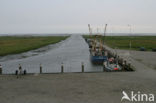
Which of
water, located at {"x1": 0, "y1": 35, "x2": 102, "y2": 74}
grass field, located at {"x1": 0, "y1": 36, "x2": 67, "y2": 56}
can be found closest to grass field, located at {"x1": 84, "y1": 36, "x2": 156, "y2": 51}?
water, located at {"x1": 0, "y1": 35, "x2": 102, "y2": 74}

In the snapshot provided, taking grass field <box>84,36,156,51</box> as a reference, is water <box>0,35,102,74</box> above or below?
below

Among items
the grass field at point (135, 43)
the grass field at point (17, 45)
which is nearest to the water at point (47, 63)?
the grass field at point (17, 45)

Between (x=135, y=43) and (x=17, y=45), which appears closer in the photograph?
(x=17, y=45)

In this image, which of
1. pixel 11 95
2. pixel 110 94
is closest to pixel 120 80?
pixel 110 94

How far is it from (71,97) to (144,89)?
7.05 metres

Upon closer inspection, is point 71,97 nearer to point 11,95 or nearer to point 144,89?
point 11,95

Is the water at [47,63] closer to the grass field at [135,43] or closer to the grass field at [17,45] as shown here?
the grass field at [17,45]

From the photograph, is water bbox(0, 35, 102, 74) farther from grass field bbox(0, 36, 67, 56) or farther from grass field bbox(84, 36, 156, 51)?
grass field bbox(84, 36, 156, 51)

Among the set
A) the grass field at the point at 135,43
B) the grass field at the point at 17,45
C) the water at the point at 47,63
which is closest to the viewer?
the water at the point at 47,63

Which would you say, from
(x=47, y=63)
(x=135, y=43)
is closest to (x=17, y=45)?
(x=47, y=63)

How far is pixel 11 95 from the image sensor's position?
15.3 m

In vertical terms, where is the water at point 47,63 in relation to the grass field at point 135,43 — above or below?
below

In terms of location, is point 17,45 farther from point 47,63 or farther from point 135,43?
point 135,43

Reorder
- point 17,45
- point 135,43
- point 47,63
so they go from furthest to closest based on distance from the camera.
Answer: point 135,43
point 17,45
point 47,63
